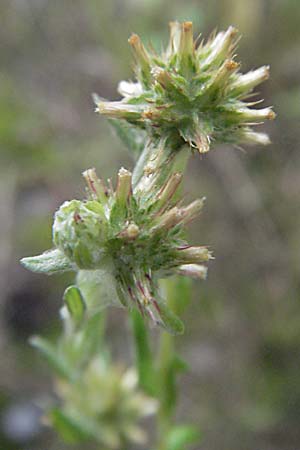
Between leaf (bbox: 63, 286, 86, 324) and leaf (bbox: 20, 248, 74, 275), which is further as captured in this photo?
leaf (bbox: 63, 286, 86, 324)

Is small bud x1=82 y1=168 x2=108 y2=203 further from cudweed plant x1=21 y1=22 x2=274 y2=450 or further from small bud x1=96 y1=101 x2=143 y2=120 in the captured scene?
small bud x1=96 y1=101 x2=143 y2=120

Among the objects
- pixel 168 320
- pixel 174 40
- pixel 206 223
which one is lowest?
pixel 168 320

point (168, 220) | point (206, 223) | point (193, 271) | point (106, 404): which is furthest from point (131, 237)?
point (206, 223)

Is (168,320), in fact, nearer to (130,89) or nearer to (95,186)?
(95,186)

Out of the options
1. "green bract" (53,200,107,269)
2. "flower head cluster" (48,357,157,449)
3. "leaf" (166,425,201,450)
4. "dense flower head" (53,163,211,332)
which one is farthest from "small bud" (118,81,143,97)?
"leaf" (166,425,201,450)

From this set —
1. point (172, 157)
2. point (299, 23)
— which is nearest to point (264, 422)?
point (172, 157)

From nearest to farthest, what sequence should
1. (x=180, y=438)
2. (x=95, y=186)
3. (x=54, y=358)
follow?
(x=95, y=186), (x=54, y=358), (x=180, y=438)

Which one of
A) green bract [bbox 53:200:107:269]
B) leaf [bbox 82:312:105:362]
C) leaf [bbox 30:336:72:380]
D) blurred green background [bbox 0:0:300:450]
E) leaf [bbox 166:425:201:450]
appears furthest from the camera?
blurred green background [bbox 0:0:300:450]
